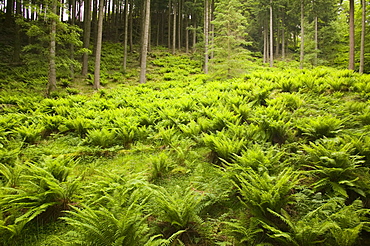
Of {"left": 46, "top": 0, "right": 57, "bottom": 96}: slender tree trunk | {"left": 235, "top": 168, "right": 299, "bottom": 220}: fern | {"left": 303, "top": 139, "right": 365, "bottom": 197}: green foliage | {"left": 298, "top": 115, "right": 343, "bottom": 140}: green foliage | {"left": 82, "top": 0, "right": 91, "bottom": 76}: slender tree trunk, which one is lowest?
{"left": 235, "top": 168, "right": 299, "bottom": 220}: fern

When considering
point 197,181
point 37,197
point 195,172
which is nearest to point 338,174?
point 197,181

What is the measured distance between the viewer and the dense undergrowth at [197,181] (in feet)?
8.27

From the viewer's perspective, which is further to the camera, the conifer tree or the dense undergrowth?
the conifer tree

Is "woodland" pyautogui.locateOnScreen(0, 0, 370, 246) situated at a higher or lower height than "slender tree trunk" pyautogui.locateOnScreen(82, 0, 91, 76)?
lower

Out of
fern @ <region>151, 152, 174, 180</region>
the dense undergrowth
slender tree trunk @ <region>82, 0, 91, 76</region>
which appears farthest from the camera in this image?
slender tree trunk @ <region>82, 0, 91, 76</region>

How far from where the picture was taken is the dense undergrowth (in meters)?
2.52

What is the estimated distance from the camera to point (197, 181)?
13.4 feet

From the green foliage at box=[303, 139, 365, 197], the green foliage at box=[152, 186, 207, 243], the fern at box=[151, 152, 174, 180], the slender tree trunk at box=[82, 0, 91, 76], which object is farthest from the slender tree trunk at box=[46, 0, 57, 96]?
the green foliage at box=[303, 139, 365, 197]

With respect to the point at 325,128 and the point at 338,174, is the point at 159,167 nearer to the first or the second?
the point at 338,174

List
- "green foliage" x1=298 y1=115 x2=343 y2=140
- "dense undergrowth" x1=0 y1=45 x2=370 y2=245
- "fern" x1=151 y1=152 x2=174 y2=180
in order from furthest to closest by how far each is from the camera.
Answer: "green foliage" x1=298 y1=115 x2=343 y2=140
"fern" x1=151 y1=152 x2=174 y2=180
"dense undergrowth" x1=0 y1=45 x2=370 y2=245

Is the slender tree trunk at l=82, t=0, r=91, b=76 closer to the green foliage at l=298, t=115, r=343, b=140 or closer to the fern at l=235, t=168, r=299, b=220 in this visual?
the green foliage at l=298, t=115, r=343, b=140

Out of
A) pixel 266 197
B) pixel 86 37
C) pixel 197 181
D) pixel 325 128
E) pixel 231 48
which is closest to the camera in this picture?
pixel 266 197

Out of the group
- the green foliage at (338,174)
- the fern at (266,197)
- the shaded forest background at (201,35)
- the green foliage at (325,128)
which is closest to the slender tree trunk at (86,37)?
the shaded forest background at (201,35)

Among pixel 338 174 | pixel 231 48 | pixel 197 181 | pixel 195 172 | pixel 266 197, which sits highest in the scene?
pixel 231 48
